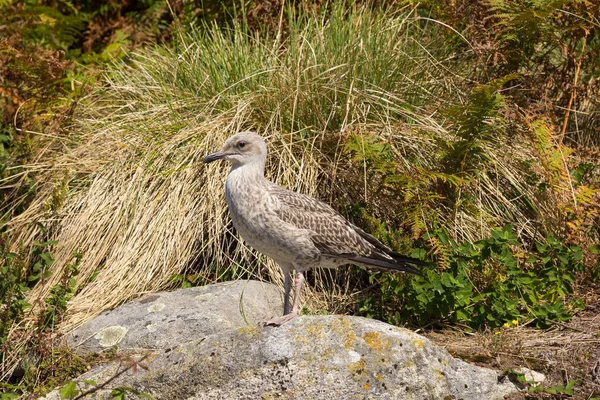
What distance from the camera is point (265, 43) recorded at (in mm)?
6773

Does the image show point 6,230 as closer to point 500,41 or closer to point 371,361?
point 371,361

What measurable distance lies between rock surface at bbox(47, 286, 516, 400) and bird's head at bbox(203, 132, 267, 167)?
116 centimetres

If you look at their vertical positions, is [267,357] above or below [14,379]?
above

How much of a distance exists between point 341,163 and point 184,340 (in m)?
1.87

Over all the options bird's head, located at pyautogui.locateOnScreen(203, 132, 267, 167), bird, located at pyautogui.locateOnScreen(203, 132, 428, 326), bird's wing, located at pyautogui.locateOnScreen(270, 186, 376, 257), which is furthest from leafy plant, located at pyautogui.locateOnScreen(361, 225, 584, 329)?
bird's head, located at pyautogui.locateOnScreen(203, 132, 267, 167)

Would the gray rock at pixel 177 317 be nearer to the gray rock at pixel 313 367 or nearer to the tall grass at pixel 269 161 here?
the tall grass at pixel 269 161

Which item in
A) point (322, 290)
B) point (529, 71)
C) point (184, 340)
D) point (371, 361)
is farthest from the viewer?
point (529, 71)

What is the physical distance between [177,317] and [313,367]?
1.33 meters

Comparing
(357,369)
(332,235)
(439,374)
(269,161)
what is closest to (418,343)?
(439,374)

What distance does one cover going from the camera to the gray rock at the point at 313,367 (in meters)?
3.88

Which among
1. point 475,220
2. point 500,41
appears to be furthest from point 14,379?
point 500,41

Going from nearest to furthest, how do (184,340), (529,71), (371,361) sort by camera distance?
1. (371,361)
2. (184,340)
3. (529,71)

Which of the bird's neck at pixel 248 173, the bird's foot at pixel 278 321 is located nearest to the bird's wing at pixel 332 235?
the bird's neck at pixel 248 173

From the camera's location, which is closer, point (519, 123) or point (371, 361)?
point (371, 361)
